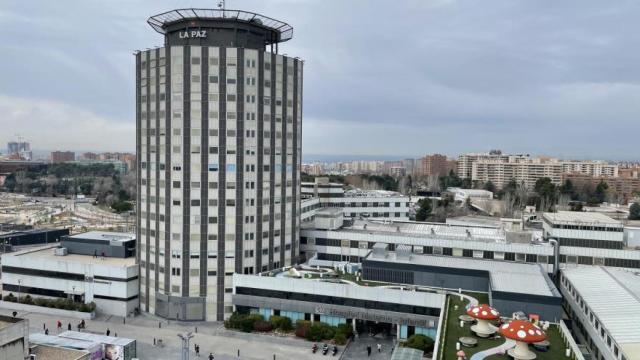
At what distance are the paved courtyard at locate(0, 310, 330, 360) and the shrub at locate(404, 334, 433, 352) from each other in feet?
34.6

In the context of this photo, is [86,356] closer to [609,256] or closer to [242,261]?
[242,261]

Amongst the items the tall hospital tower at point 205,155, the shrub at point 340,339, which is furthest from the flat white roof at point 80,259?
the shrub at point 340,339

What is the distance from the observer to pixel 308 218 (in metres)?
99.5

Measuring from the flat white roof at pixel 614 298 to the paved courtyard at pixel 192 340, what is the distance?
3020 cm

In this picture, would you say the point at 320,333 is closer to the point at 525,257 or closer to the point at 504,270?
the point at 504,270

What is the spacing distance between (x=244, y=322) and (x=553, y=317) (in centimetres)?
3672

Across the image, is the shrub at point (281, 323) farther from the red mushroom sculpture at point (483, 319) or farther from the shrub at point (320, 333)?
the red mushroom sculpture at point (483, 319)

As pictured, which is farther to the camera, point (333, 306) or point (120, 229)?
point (120, 229)

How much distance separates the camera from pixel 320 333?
6066 centimetres

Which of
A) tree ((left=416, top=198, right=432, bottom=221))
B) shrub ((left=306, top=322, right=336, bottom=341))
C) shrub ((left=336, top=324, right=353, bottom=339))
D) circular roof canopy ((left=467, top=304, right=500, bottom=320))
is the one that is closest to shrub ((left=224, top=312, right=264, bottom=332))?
shrub ((left=306, top=322, right=336, bottom=341))

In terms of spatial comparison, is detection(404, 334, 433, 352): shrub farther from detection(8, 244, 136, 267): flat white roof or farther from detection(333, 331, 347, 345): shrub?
detection(8, 244, 136, 267): flat white roof

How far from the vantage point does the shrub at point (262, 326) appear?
63.9 m

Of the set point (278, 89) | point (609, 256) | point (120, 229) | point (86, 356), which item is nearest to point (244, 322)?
point (86, 356)

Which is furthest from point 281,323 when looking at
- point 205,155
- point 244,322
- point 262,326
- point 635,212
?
point 635,212
